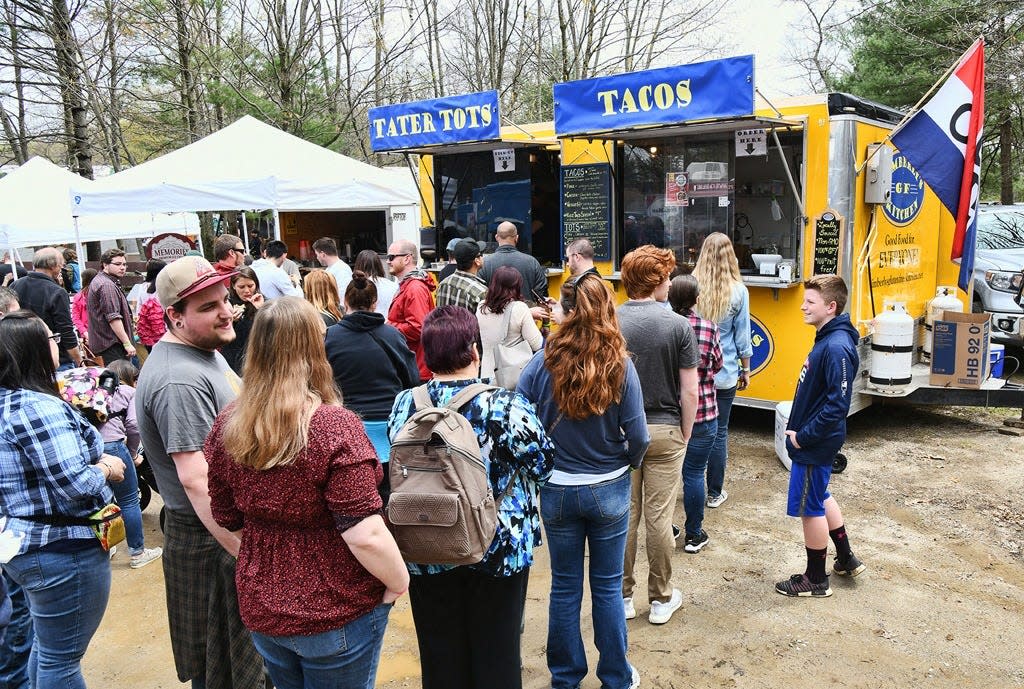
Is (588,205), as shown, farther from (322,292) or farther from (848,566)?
(848,566)

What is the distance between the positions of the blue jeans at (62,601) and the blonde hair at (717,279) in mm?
3665

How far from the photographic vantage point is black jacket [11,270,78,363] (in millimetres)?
7195

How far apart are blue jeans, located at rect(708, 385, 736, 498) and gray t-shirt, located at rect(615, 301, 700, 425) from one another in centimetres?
129

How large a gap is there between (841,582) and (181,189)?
7.85 metres

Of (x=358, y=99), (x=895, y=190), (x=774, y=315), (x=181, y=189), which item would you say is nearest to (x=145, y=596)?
(x=774, y=315)

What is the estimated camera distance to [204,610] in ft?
8.89

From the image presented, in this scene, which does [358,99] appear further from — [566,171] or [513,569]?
[513,569]

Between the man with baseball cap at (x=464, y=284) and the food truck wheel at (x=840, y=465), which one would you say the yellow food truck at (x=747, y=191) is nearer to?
the food truck wheel at (x=840, y=465)

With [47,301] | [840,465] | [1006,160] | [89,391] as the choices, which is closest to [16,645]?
[89,391]

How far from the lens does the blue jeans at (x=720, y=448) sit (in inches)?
197

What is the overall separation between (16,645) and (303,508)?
2.04m

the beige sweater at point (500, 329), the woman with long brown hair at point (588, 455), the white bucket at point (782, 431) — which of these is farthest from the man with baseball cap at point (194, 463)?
the white bucket at point (782, 431)

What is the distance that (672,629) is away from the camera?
151 inches

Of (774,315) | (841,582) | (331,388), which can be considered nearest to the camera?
(331,388)
